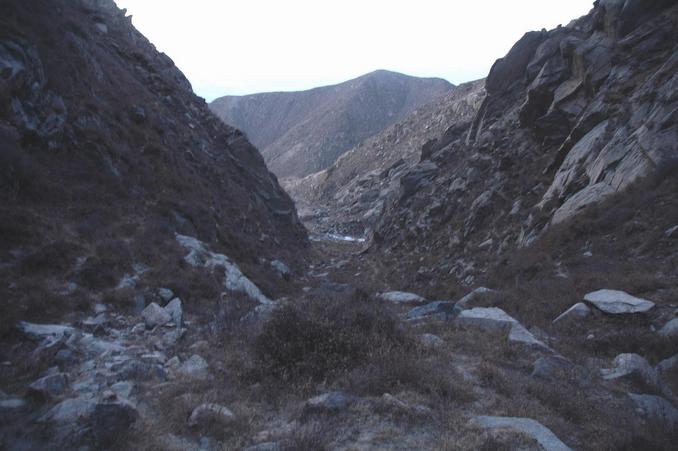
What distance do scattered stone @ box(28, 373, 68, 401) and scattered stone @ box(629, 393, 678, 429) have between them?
261 inches

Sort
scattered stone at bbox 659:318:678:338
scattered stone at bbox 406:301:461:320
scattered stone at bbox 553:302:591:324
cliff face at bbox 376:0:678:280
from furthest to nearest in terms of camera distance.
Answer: cliff face at bbox 376:0:678:280 → scattered stone at bbox 406:301:461:320 → scattered stone at bbox 553:302:591:324 → scattered stone at bbox 659:318:678:338

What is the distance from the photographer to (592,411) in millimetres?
5297

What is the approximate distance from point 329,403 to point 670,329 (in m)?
6.29

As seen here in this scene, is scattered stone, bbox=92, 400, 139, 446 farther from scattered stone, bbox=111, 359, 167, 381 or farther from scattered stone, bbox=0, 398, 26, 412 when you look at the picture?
scattered stone, bbox=111, 359, 167, 381

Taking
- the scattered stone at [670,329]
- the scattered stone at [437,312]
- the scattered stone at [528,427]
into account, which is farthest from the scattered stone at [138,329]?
the scattered stone at [670,329]

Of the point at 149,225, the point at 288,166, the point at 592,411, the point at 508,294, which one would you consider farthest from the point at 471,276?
the point at 288,166

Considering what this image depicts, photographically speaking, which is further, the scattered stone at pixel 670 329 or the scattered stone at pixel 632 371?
the scattered stone at pixel 670 329

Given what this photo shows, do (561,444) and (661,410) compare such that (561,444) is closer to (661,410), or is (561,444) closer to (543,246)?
(661,410)

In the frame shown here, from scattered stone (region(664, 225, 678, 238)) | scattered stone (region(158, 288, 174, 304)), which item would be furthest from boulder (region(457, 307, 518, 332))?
scattered stone (region(158, 288, 174, 304))

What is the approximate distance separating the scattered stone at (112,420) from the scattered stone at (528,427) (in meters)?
3.47

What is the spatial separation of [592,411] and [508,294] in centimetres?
694

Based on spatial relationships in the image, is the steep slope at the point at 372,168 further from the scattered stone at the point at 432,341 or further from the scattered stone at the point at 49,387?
the scattered stone at the point at 49,387

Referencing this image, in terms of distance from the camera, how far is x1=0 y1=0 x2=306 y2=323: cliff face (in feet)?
34.9

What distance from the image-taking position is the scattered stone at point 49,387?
5.16 m
